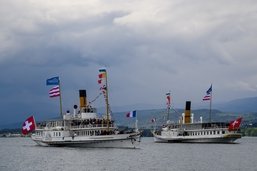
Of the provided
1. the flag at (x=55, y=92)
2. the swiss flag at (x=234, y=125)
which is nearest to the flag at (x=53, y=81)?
the flag at (x=55, y=92)

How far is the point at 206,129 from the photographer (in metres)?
141

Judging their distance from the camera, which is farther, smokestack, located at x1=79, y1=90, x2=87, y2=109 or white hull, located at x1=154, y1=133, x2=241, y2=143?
white hull, located at x1=154, y1=133, x2=241, y2=143

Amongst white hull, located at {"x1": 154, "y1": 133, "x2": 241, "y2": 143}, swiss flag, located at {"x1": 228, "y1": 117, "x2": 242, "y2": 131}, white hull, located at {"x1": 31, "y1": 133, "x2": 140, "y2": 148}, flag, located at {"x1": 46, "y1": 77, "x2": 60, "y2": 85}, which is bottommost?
Result: white hull, located at {"x1": 154, "y1": 133, "x2": 241, "y2": 143}

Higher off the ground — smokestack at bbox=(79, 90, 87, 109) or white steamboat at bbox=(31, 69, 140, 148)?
smokestack at bbox=(79, 90, 87, 109)

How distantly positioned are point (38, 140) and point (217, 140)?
4759cm

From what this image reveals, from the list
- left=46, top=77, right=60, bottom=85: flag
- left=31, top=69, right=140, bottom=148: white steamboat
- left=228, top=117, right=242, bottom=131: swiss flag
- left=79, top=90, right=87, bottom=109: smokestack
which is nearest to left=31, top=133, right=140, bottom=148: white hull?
left=31, top=69, right=140, bottom=148: white steamboat

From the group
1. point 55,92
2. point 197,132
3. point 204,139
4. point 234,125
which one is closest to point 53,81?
point 55,92

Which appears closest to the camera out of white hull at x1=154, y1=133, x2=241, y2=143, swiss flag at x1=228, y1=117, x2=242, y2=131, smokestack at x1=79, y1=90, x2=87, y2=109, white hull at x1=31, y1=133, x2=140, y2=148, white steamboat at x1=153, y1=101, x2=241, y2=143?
white hull at x1=31, y1=133, x2=140, y2=148

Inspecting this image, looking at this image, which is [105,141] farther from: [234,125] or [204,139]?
[204,139]

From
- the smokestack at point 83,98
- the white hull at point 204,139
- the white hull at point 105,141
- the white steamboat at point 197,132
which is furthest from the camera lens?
the white hull at point 204,139

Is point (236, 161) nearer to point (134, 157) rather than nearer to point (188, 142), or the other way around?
point (134, 157)

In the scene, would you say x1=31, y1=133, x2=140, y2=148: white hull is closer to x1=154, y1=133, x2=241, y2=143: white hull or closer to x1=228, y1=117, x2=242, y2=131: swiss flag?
x1=228, y1=117, x2=242, y2=131: swiss flag

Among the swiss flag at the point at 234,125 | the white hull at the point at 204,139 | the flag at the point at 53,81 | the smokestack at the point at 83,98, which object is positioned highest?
the flag at the point at 53,81

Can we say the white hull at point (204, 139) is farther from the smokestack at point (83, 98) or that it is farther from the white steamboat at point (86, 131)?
the smokestack at point (83, 98)
